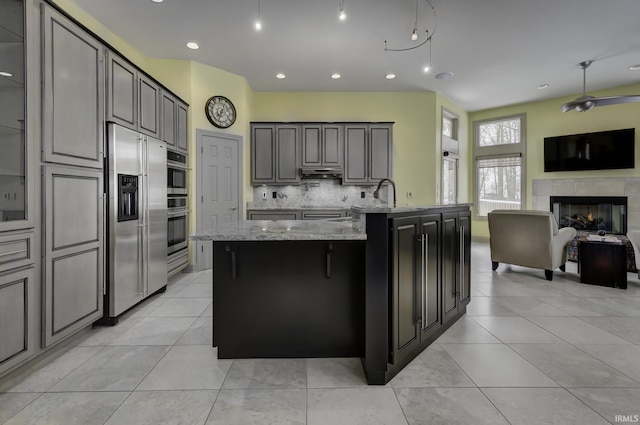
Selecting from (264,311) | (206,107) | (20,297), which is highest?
(206,107)

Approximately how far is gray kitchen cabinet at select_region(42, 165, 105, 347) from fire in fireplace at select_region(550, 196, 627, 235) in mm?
7917

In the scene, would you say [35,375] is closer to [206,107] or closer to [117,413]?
[117,413]

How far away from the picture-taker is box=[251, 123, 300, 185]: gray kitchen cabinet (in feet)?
18.2

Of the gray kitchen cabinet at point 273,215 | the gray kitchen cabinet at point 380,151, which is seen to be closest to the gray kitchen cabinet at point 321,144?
the gray kitchen cabinet at point 380,151

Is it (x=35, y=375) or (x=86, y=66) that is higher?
(x=86, y=66)

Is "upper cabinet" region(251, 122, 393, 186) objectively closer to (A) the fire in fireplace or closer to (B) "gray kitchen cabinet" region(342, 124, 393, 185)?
(B) "gray kitchen cabinet" region(342, 124, 393, 185)

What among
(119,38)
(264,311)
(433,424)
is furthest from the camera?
(119,38)

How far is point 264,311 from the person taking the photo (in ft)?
6.84

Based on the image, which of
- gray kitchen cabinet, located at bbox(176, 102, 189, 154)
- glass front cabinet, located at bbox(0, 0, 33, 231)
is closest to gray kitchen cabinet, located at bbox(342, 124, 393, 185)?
gray kitchen cabinet, located at bbox(176, 102, 189, 154)

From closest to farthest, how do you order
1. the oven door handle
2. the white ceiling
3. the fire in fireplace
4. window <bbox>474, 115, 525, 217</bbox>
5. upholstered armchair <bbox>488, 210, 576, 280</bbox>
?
the white ceiling < the oven door handle < upholstered armchair <bbox>488, 210, 576, 280</bbox> < the fire in fireplace < window <bbox>474, 115, 525, 217</bbox>

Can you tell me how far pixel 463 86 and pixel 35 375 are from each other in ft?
22.7

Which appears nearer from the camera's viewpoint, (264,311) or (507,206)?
(264,311)

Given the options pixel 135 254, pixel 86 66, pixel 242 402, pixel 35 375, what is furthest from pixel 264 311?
pixel 86 66

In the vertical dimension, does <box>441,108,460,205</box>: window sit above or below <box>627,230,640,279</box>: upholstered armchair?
above
